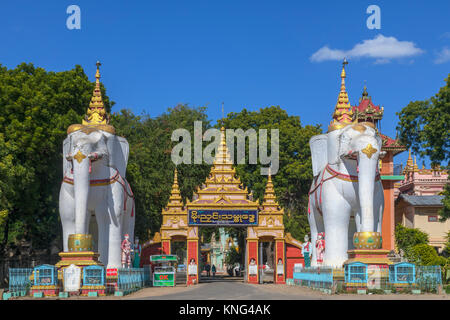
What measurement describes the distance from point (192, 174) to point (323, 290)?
1972 centimetres

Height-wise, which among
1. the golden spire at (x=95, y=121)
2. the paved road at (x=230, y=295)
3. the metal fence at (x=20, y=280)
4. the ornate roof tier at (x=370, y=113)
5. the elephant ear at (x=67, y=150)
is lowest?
the paved road at (x=230, y=295)

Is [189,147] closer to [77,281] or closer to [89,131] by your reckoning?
[89,131]

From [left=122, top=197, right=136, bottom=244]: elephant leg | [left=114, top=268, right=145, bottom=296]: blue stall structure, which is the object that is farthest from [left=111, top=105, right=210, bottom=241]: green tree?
[left=114, top=268, right=145, bottom=296]: blue stall structure

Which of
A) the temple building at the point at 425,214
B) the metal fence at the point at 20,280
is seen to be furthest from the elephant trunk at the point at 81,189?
the temple building at the point at 425,214

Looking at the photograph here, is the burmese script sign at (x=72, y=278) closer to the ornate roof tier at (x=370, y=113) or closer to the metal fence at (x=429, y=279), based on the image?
the metal fence at (x=429, y=279)

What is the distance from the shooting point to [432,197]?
132ft

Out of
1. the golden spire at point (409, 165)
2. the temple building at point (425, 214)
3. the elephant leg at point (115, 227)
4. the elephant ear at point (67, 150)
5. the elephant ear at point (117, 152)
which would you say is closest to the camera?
the elephant ear at point (67, 150)

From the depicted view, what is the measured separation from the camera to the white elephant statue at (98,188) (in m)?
21.2

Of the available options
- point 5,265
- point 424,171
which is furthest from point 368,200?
point 424,171

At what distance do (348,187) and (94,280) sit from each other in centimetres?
892

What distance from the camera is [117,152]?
2384 cm

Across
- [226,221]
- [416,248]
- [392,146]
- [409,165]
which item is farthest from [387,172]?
[409,165]

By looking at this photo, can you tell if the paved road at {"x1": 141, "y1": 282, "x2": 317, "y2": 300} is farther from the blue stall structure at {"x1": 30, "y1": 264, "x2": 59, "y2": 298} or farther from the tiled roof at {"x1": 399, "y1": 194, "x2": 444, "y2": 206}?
the tiled roof at {"x1": 399, "y1": 194, "x2": 444, "y2": 206}

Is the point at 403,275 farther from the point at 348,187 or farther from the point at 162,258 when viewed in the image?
the point at 162,258
